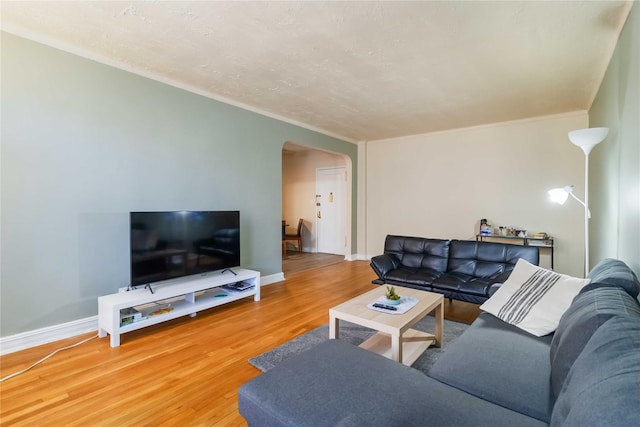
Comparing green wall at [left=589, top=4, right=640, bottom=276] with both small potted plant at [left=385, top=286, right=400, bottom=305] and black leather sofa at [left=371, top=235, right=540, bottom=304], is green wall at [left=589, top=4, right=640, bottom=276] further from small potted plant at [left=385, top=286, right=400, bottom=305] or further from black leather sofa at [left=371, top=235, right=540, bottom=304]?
small potted plant at [left=385, top=286, right=400, bottom=305]

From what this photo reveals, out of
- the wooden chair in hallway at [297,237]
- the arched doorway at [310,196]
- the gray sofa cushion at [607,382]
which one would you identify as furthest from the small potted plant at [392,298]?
the wooden chair in hallway at [297,237]

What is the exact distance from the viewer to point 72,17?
7.28 feet

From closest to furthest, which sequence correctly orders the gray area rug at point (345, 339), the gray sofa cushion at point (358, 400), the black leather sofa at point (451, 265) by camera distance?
the gray sofa cushion at point (358, 400) → the gray area rug at point (345, 339) → the black leather sofa at point (451, 265)

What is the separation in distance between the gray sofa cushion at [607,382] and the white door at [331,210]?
5858mm

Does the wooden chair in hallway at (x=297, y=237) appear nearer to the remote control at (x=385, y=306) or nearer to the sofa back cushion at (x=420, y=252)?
the sofa back cushion at (x=420, y=252)

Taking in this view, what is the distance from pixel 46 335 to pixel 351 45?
3.51 meters

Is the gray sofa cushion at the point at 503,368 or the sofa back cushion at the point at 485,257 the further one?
the sofa back cushion at the point at 485,257

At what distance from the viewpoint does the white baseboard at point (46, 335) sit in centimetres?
232

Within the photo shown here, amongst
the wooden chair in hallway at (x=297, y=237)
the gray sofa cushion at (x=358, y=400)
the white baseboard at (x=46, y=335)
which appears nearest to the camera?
the gray sofa cushion at (x=358, y=400)

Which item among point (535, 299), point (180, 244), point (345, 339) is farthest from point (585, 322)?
point (180, 244)

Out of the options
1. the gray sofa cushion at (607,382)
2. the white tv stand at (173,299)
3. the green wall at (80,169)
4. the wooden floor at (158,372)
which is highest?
the green wall at (80,169)

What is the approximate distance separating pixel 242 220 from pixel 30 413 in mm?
2681

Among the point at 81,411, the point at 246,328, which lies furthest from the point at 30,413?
the point at 246,328

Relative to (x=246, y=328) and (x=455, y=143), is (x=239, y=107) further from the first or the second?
(x=455, y=143)
